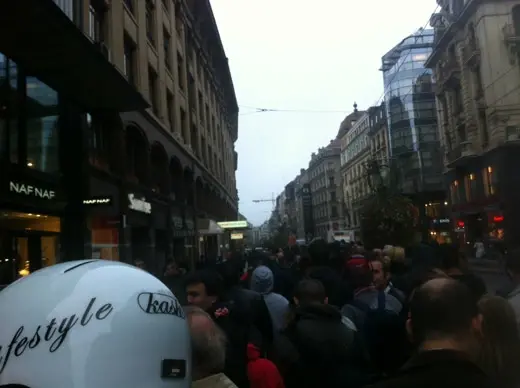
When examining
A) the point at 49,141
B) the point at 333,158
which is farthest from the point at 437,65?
the point at 333,158

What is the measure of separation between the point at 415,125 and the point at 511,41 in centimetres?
2578

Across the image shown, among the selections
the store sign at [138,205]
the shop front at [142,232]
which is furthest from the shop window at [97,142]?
the shop front at [142,232]

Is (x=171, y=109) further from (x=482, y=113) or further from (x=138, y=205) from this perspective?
(x=482, y=113)

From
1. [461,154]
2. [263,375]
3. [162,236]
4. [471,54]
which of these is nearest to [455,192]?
[461,154]

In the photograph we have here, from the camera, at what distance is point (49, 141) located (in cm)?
1282

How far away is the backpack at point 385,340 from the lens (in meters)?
4.14

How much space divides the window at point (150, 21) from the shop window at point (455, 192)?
93.8 ft

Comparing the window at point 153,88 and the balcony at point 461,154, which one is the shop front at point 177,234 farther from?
the balcony at point 461,154

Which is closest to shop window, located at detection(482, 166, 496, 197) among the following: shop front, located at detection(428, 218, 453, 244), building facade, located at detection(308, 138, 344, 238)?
shop front, located at detection(428, 218, 453, 244)

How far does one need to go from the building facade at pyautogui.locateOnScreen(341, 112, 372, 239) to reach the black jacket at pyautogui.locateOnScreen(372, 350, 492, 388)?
234 ft

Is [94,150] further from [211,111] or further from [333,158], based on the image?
[333,158]

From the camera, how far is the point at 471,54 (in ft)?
118

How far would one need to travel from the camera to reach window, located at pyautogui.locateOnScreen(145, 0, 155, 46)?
2205cm

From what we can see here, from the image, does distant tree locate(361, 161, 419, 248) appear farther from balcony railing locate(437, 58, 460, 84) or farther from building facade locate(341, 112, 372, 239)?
building facade locate(341, 112, 372, 239)
